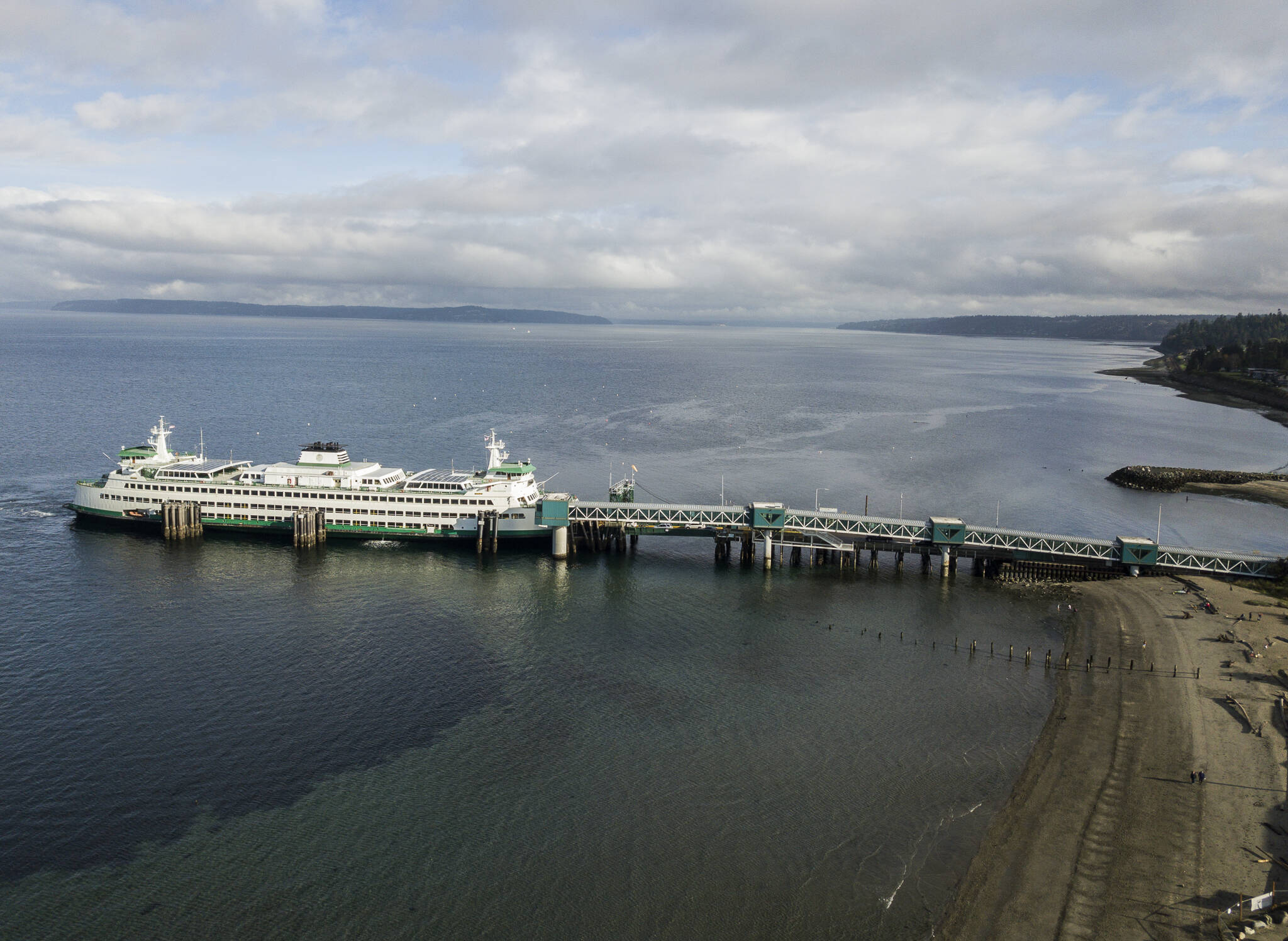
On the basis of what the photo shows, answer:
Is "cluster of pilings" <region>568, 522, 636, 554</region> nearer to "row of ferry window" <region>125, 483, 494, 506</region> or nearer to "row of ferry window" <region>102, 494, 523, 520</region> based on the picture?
"row of ferry window" <region>102, 494, 523, 520</region>

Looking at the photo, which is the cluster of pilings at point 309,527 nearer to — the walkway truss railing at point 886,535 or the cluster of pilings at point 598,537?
the cluster of pilings at point 598,537

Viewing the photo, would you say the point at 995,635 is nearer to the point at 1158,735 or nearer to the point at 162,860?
the point at 1158,735

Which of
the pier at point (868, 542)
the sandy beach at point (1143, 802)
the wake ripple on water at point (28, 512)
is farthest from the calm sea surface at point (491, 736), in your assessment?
the pier at point (868, 542)

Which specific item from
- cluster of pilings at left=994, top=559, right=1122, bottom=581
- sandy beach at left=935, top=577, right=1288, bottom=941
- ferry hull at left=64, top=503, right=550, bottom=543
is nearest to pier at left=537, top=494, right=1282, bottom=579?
cluster of pilings at left=994, top=559, right=1122, bottom=581

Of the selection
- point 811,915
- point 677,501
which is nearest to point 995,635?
point 811,915

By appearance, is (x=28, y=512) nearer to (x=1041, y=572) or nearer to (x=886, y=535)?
(x=886, y=535)

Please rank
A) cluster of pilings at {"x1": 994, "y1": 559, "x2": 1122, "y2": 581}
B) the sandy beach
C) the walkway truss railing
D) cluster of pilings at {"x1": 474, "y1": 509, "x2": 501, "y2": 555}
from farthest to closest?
cluster of pilings at {"x1": 474, "y1": 509, "x2": 501, "y2": 555}, cluster of pilings at {"x1": 994, "y1": 559, "x2": 1122, "y2": 581}, the walkway truss railing, the sandy beach

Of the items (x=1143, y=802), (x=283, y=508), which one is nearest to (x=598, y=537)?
(x=283, y=508)
